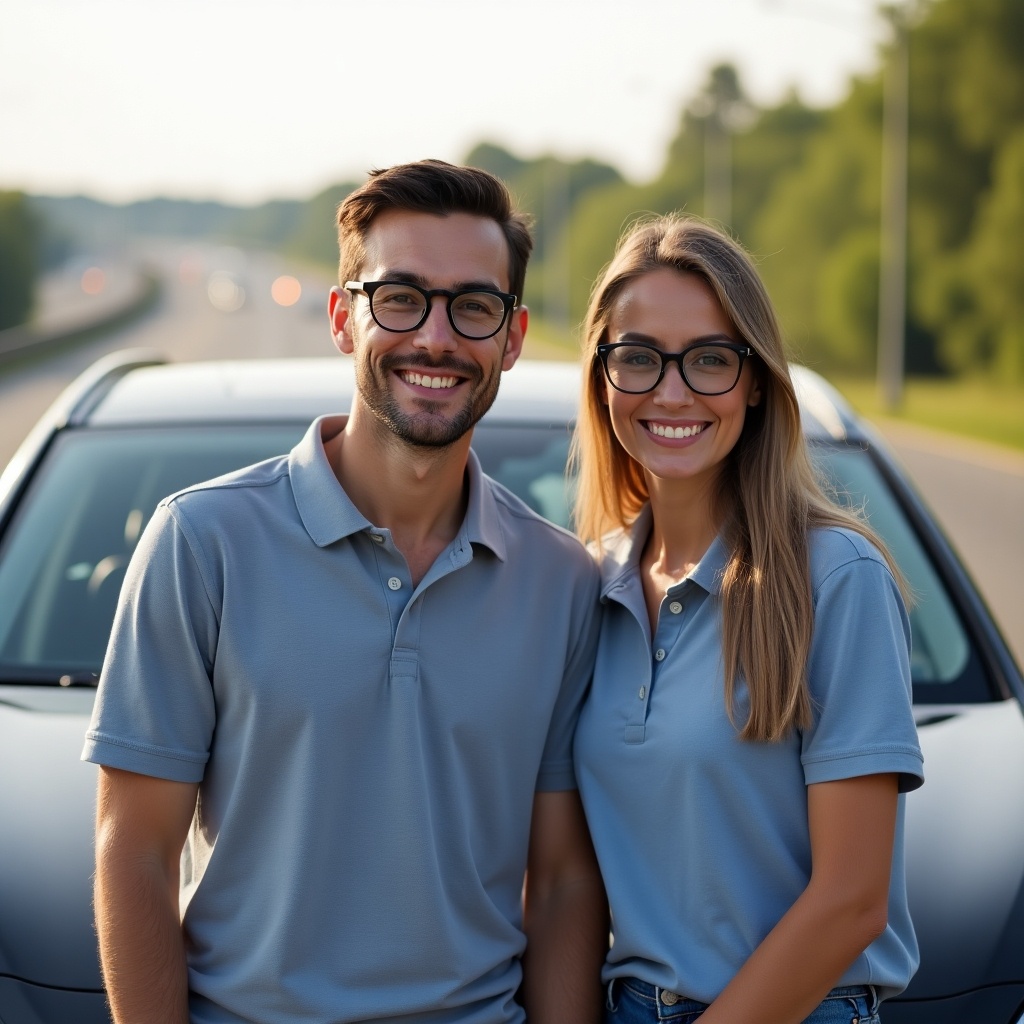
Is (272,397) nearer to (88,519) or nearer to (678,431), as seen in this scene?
(88,519)

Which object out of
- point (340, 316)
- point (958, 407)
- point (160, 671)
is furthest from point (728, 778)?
point (958, 407)

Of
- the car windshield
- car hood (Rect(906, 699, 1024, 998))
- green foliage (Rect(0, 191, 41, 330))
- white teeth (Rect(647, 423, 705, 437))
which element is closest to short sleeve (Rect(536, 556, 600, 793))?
white teeth (Rect(647, 423, 705, 437))

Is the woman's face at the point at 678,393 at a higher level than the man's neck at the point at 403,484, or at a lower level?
higher

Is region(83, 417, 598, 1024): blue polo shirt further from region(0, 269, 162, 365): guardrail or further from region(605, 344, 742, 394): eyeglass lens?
region(0, 269, 162, 365): guardrail

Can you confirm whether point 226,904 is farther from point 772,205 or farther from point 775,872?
point 772,205

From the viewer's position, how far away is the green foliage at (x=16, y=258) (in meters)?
42.1

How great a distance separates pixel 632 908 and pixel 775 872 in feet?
0.72

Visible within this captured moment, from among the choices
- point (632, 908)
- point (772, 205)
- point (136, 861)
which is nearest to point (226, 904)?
point (136, 861)

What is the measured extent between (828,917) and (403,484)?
2.93 ft

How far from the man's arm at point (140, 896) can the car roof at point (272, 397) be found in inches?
58.0

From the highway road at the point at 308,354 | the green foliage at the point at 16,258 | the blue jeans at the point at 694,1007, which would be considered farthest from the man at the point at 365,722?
the green foliage at the point at 16,258

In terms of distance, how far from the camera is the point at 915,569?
3.31m

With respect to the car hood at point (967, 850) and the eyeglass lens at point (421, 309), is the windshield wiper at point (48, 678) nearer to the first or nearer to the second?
the eyeglass lens at point (421, 309)

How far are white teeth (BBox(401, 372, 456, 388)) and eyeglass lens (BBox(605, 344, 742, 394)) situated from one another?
0.30 metres
